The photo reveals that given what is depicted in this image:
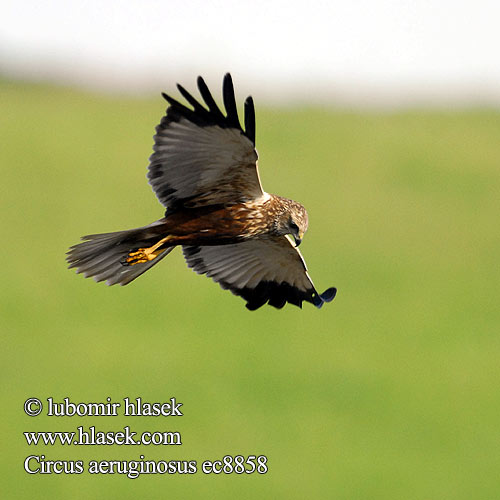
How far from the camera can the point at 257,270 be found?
795 cm

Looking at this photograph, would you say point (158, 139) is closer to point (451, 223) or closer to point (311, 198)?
point (311, 198)

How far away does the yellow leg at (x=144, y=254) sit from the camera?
6345 mm

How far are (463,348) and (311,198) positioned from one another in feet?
26.4

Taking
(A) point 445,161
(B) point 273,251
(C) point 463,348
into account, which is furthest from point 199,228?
(A) point 445,161

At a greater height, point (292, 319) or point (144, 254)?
point (144, 254)

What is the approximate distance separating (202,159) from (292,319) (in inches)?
1426

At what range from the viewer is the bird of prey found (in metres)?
6.53

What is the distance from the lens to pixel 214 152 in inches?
263

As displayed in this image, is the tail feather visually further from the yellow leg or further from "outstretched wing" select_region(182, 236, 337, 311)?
"outstretched wing" select_region(182, 236, 337, 311)

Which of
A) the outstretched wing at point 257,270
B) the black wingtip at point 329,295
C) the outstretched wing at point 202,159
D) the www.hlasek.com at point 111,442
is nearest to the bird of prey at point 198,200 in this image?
the outstretched wing at point 202,159

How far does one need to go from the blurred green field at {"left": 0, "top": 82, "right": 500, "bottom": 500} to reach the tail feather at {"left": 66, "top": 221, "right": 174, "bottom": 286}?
28645 mm

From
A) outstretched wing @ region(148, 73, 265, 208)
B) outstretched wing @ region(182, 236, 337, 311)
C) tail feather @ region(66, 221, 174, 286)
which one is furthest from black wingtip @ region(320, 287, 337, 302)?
tail feather @ region(66, 221, 174, 286)

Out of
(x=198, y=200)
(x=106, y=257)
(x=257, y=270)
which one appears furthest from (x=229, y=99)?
(x=257, y=270)

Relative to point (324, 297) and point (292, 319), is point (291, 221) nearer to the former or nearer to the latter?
point (324, 297)
